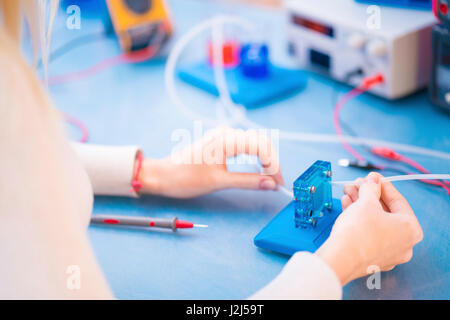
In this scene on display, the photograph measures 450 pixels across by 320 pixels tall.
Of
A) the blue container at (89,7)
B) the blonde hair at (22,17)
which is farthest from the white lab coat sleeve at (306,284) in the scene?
the blue container at (89,7)

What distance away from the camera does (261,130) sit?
40.3 inches

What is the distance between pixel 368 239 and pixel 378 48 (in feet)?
1.64

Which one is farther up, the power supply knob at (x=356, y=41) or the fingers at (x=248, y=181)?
the power supply knob at (x=356, y=41)

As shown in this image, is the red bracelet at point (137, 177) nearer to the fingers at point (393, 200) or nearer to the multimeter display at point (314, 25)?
the fingers at point (393, 200)

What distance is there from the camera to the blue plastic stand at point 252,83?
3.65ft

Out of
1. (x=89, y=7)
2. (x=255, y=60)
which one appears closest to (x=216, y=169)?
(x=255, y=60)

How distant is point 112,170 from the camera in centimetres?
88

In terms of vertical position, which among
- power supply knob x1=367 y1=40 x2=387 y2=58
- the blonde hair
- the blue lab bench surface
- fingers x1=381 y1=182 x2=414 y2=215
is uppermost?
the blonde hair

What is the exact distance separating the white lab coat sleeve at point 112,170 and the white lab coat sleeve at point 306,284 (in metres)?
0.34

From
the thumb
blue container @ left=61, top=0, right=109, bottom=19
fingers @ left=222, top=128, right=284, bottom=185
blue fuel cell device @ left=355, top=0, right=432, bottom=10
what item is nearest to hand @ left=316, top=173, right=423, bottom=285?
the thumb

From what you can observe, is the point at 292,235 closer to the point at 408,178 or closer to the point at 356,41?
the point at 408,178

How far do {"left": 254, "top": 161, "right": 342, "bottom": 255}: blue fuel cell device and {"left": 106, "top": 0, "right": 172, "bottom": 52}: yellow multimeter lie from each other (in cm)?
76

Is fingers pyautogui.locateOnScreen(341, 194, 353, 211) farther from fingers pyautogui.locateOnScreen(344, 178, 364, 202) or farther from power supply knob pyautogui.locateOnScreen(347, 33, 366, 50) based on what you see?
power supply knob pyautogui.locateOnScreen(347, 33, 366, 50)

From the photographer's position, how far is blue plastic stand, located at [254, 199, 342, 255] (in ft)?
2.29
